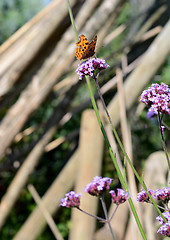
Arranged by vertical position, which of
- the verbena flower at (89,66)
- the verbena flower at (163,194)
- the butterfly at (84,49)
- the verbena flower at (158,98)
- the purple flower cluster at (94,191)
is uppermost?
the butterfly at (84,49)

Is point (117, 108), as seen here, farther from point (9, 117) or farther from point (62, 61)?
point (9, 117)

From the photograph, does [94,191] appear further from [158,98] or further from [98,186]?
[158,98]

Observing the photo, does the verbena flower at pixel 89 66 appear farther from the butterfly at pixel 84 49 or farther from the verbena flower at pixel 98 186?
the verbena flower at pixel 98 186

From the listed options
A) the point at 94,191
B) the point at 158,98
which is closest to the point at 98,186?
the point at 94,191

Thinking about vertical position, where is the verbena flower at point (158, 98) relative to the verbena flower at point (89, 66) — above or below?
below

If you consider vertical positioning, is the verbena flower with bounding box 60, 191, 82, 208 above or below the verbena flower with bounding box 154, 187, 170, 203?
above

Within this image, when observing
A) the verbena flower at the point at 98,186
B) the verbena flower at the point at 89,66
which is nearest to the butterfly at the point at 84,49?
the verbena flower at the point at 89,66

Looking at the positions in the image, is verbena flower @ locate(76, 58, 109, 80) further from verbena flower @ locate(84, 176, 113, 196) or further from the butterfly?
verbena flower @ locate(84, 176, 113, 196)

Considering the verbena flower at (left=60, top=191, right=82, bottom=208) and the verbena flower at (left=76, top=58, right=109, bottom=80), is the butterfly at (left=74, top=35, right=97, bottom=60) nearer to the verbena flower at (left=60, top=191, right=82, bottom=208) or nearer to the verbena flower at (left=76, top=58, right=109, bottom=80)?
the verbena flower at (left=76, top=58, right=109, bottom=80)

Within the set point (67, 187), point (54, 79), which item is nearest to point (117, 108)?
point (54, 79)

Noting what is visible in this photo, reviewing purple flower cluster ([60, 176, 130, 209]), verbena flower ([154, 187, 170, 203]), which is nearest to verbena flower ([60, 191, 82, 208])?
purple flower cluster ([60, 176, 130, 209])

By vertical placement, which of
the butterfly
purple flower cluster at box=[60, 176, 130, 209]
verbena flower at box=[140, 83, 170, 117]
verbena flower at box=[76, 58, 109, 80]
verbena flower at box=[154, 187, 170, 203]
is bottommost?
verbena flower at box=[154, 187, 170, 203]
